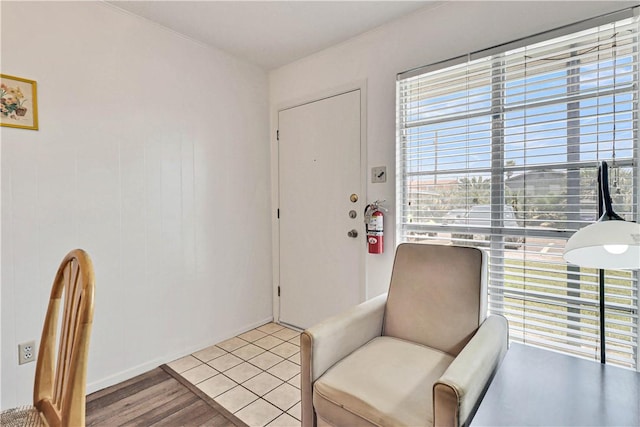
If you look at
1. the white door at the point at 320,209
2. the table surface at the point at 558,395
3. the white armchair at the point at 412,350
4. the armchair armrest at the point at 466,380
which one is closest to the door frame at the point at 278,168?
the white door at the point at 320,209

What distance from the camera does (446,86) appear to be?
A: 207cm

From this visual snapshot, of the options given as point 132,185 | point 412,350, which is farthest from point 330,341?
point 132,185

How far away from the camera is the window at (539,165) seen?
61.2 inches

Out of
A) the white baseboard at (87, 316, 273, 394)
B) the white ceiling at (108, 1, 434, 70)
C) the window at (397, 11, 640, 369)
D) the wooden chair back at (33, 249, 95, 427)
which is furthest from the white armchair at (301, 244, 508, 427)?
the white ceiling at (108, 1, 434, 70)

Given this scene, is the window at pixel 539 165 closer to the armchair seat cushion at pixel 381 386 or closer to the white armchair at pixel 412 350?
the white armchair at pixel 412 350

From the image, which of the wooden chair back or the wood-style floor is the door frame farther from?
the wooden chair back

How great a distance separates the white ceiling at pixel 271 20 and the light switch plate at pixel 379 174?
3.32ft

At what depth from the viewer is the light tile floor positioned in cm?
183

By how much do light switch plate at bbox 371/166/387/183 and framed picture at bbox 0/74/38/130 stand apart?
2068 millimetres

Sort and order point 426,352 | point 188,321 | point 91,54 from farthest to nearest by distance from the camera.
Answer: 1. point 188,321
2. point 91,54
3. point 426,352

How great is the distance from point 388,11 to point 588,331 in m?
2.20

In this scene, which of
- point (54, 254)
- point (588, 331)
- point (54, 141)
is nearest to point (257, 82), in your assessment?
point (54, 141)

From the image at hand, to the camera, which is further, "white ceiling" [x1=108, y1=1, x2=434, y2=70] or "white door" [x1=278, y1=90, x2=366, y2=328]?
"white door" [x1=278, y1=90, x2=366, y2=328]

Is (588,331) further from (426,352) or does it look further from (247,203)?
(247,203)
